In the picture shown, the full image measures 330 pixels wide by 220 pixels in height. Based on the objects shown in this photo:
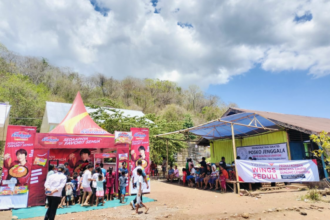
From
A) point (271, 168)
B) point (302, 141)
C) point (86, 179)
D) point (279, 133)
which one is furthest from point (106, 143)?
point (302, 141)

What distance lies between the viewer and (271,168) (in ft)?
31.7

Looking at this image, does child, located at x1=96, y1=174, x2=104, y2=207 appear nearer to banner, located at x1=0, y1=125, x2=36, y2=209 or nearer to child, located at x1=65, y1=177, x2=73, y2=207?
child, located at x1=65, y1=177, x2=73, y2=207

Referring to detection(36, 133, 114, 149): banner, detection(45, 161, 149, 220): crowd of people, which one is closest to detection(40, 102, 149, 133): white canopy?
detection(36, 133, 114, 149): banner

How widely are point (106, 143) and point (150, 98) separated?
39.9m

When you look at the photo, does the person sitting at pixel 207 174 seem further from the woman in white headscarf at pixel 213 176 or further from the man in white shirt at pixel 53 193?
the man in white shirt at pixel 53 193

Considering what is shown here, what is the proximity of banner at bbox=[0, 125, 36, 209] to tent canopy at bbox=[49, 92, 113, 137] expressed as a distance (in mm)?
2539

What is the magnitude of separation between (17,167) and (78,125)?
4.07m

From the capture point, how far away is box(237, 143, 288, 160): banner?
11641mm

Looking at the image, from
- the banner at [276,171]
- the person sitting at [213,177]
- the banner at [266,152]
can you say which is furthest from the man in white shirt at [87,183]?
the banner at [266,152]

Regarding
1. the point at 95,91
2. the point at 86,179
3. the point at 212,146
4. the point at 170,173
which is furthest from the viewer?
the point at 95,91

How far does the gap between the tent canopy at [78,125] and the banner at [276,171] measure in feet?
21.2

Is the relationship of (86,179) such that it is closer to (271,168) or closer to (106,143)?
(106,143)

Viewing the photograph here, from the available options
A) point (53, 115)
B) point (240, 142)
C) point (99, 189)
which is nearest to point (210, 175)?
point (240, 142)

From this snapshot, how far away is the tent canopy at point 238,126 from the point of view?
449 inches
